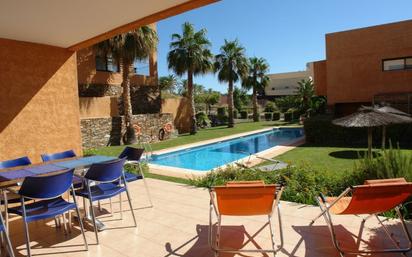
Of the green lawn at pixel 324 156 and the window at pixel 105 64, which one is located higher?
the window at pixel 105 64

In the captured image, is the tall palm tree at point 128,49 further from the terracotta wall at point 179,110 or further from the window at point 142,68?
the terracotta wall at point 179,110

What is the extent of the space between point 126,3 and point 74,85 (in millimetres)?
3015

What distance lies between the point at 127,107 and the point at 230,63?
12.5 meters

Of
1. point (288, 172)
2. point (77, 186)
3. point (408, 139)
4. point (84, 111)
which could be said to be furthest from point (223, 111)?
point (77, 186)

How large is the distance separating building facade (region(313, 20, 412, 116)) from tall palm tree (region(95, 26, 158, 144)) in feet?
34.4

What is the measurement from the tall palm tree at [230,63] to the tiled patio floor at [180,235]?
2221cm

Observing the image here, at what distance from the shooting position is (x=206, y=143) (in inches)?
659

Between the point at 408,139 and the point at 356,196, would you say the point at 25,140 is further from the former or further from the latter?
the point at 408,139

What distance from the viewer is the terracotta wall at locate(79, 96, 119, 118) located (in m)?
16.1

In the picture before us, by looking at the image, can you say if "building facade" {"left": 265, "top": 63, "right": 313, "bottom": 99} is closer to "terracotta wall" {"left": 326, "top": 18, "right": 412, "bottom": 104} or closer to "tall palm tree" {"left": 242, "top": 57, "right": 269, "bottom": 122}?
"tall palm tree" {"left": 242, "top": 57, "right": 269, "bottom": 122}

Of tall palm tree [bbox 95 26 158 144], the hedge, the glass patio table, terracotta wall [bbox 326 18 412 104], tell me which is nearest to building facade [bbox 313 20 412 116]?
terracotta wall [bbox 326 18 412 104]

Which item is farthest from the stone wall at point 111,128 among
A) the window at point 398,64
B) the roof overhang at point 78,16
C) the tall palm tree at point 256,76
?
the tall palm tree at point 256,76

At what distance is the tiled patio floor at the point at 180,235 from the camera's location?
11.6ft

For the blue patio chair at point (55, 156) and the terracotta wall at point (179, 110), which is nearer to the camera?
the blue patio chair at point (55, 156)
